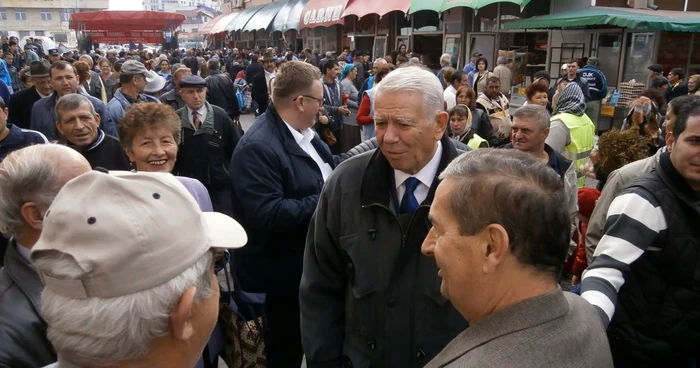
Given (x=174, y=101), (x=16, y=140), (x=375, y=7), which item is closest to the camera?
(x=16, y=140)

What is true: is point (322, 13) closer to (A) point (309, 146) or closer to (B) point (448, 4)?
(B) point (448, 4)

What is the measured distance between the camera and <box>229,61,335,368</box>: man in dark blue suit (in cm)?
280

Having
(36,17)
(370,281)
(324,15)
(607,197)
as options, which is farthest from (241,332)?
(36,17)

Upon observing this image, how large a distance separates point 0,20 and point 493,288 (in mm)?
77791

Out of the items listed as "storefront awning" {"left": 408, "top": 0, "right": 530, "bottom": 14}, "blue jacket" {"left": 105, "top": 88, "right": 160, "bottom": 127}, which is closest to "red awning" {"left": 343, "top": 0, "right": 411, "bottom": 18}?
Answer: "storefront awning" {"left": 408, "top": 0, "right": 530, "bottom": 14}

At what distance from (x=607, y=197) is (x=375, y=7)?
1673 cm

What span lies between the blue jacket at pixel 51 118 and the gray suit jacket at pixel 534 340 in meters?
4.48

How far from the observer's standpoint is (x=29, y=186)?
1.83 meters

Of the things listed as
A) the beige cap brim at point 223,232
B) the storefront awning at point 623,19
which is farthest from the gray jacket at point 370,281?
the storefront awning at point 623,19

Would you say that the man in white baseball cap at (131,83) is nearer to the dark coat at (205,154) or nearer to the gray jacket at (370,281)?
the dark coat at (205,154)

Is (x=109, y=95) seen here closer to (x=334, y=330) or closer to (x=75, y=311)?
(x=334, y=330)

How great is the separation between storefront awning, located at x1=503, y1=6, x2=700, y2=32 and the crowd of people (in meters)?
7.88

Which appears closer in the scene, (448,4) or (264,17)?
(448,4)

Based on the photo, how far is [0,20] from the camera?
62969 millimetres
